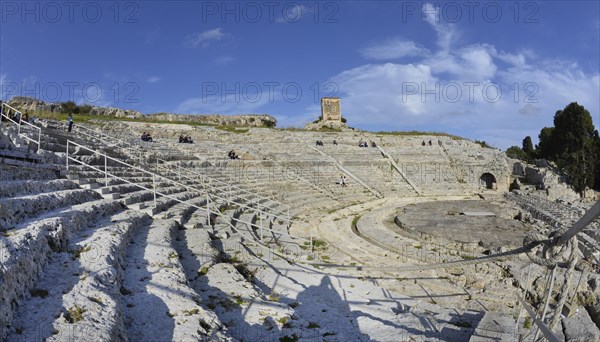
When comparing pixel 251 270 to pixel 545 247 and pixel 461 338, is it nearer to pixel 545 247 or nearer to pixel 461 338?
pixel 461 338

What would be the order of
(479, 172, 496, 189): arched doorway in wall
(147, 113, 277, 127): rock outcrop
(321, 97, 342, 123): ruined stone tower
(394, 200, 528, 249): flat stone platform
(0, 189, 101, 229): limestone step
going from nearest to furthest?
(0, 189, 101, 229): limestone step, (394, 200, 528, 249): flat stone platform, (479, 172, 496, 189): arched doorway in wall, (147, 113, 277, 127): rock outcrop, (321, 97, 342, 123): ruined stone tower

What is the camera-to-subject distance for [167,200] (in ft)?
33.8

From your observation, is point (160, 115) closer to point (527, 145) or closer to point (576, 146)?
point (576, 146)

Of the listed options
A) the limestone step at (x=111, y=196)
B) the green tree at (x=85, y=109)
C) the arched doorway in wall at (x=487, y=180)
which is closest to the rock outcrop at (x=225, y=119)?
the green tree at (x=85, y=109)

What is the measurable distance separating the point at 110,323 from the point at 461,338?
4.29m

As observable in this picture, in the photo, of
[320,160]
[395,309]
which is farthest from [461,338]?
[320,160]

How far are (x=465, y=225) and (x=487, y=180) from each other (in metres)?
21.0

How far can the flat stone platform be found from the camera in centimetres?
1179

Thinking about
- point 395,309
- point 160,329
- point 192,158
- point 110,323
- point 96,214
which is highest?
point 192,158

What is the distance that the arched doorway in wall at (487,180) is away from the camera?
31405 mm

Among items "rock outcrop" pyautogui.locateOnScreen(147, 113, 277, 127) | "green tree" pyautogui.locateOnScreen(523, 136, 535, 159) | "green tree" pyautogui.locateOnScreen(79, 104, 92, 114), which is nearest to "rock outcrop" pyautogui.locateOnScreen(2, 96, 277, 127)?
"rock outcrop" pyautogui.locateOnScreen(147, 113, 277, 127)

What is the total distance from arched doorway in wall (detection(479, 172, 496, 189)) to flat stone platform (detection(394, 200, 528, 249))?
14.1 meters

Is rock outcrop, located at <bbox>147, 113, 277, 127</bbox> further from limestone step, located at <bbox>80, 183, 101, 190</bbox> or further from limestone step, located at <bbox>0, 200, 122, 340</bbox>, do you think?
limestone step, located at <bbox>0, 200, 122, 340</bbox>

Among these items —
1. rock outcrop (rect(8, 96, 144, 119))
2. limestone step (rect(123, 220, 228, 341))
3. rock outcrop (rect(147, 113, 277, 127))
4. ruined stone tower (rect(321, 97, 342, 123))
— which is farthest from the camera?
ruined stone tower (rect(321, 97, 342, 123))
